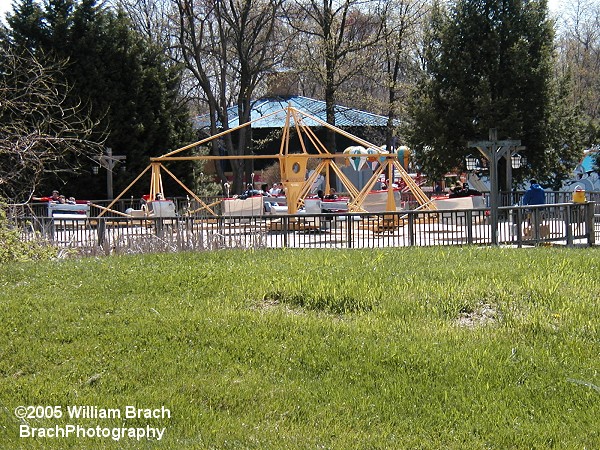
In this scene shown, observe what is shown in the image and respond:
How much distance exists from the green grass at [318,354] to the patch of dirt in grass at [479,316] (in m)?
0.02

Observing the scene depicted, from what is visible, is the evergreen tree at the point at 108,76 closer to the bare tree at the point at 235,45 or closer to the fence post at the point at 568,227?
the bare tree at the point at 235,45

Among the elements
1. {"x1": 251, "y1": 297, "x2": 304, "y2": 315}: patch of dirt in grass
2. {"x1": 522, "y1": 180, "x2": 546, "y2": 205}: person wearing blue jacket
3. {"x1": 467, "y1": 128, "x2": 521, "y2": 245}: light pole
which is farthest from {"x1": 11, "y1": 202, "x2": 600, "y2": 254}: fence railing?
{"x1": 251, "y1": 297, "x2": 304, "y2": 315}: patch of dirt in grass

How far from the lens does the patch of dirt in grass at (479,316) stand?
738cm

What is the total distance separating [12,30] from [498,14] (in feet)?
70.4

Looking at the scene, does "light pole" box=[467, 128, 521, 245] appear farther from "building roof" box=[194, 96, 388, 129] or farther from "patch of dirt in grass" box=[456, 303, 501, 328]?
"building roof" box=[194, 96, 388, 129]

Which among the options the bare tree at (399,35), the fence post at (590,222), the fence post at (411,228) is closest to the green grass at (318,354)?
the fence post at (411,228)

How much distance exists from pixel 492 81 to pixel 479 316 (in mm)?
25978

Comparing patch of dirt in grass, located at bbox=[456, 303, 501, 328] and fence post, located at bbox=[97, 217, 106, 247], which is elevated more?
fence post, located at bbox=[97, 217, 106, 247]

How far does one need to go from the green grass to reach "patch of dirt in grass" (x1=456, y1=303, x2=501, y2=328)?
0.02m

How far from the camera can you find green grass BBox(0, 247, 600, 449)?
216 inches

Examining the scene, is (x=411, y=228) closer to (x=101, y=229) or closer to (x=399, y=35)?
(x=101, y=229)

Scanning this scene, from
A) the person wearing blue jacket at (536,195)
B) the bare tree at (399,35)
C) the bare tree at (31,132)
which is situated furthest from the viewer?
the bare tree at (399,35)

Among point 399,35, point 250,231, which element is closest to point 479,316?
point 250,231

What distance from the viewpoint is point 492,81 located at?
32.0 meters
